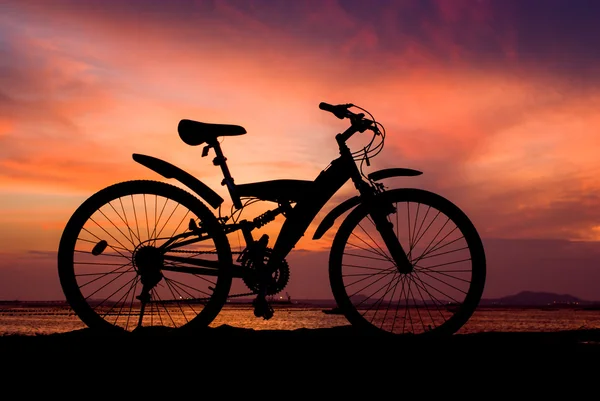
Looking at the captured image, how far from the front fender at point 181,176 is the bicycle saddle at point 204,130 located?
0.37 m

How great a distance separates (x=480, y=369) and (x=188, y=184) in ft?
10.6

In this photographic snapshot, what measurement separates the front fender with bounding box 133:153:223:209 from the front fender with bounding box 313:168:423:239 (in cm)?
105

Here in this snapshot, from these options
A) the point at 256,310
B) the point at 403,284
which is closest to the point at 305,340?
the point at 256,310

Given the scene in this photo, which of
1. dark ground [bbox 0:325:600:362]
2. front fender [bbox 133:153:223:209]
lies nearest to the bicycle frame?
front fender [bbox 133:153:223:209]

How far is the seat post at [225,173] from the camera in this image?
18.8 feet

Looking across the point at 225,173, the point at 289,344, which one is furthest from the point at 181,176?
the point at 289,344

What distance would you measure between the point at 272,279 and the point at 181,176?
1.37m

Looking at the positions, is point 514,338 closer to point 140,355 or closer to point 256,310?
point 256,310

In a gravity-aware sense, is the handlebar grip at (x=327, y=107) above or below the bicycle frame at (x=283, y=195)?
above

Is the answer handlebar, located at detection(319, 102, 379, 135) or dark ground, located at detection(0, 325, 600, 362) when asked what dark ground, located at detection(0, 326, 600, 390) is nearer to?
dark ground, located at detection(0, 325, 600, 362)

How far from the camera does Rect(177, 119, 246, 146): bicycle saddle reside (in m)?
5.67

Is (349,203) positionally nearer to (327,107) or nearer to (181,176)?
(327,107)

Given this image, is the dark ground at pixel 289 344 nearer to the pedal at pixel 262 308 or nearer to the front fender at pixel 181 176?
the pedal at pixel 262 308

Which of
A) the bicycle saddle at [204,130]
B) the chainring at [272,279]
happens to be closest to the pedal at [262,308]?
the chainring at [272,279]
